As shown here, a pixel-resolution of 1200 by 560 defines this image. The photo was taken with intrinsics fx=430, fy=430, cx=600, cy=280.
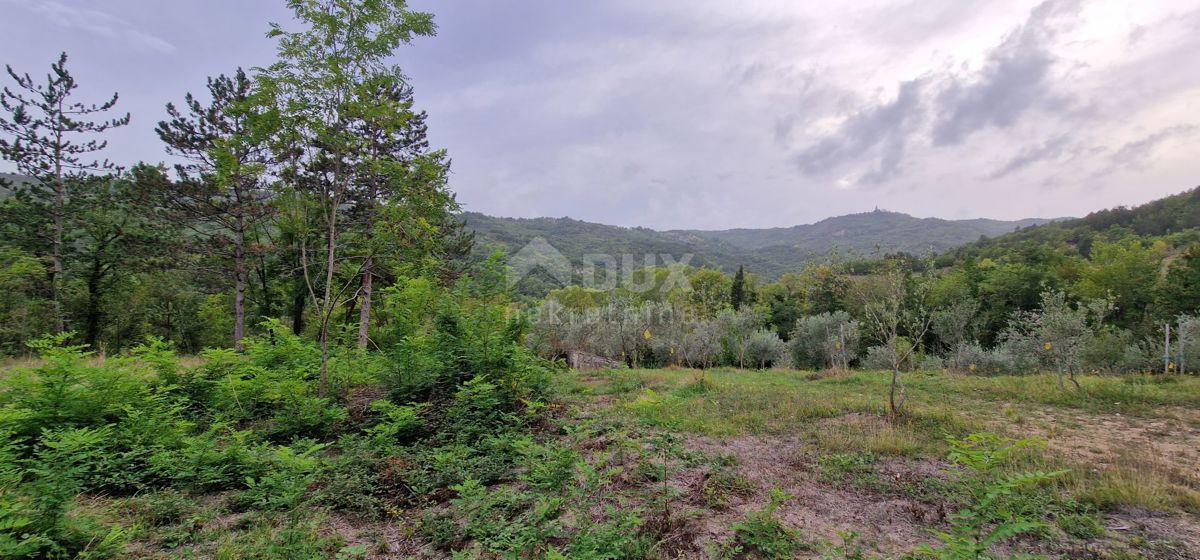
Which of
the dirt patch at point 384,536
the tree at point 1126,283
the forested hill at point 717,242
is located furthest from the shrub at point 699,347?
the forested hill at point 717,242

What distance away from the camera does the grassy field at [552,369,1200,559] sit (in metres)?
3.37

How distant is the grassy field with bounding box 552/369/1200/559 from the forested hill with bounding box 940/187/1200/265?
6115cm

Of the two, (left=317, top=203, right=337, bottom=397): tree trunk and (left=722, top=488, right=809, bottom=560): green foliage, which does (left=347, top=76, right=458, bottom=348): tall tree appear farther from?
(left=722, top=488, right=809, bottom=560): green foliage

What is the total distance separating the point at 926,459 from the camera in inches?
199

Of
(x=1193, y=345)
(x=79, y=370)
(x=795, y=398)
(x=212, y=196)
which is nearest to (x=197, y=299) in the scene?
(x=212, y=196)

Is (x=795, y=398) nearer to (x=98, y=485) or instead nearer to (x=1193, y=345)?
(x=98, y=485)

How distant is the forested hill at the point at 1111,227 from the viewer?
193 feet

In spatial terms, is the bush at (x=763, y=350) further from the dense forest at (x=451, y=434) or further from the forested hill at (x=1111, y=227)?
the forested hill at (x=1111, y=227)

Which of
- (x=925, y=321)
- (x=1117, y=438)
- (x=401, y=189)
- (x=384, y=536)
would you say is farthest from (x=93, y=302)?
(x=925, y=321)

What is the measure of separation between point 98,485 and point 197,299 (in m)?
26.2

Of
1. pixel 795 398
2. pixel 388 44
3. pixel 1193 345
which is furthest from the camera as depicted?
pixel 1193 345

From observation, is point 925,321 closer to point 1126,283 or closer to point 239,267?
point 239,267

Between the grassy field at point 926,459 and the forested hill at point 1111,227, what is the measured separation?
201 ft

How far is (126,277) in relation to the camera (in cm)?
1833
